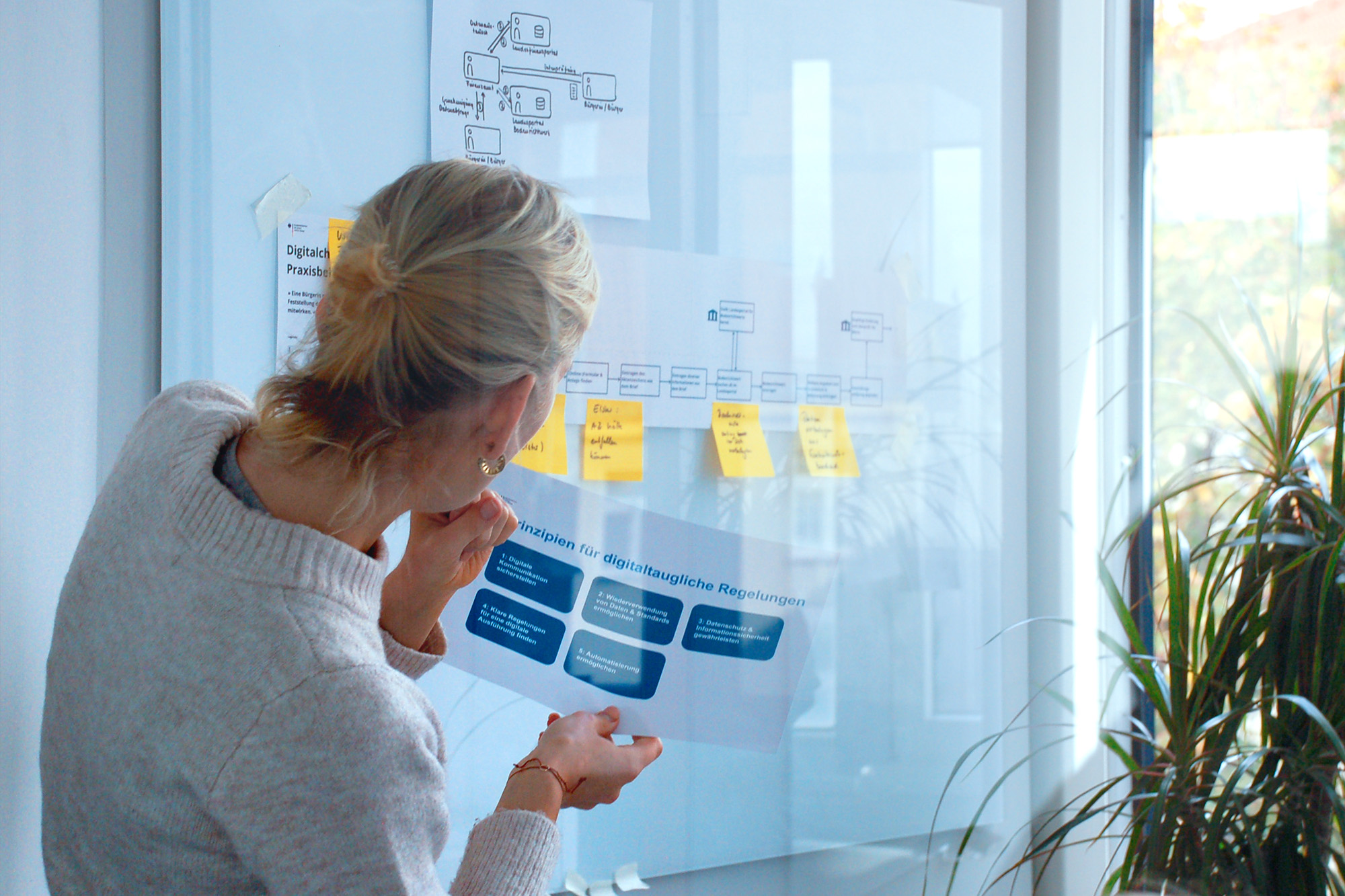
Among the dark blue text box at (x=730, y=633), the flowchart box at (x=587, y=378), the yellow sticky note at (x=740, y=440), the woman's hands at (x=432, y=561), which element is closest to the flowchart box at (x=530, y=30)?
the flowchart box at (x=587, y=378)

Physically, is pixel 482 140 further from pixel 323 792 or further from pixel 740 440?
pixel 323 792

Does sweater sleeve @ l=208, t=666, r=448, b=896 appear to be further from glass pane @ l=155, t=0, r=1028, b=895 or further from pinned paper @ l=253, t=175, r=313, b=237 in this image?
pinned paper @ l=253, t=175, r=313, b=237

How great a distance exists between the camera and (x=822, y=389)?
166cm

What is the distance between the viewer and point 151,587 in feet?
2.39

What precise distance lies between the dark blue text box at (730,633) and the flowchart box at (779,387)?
0.37 metres

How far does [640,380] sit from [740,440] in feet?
0.63

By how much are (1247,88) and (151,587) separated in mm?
1933

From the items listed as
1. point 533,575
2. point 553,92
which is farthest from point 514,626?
point 553,92

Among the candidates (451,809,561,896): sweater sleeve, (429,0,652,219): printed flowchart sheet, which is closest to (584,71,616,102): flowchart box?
(429,0,652,219): printed flowchart sheet

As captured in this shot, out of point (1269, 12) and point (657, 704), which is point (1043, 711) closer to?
point (657, 704)

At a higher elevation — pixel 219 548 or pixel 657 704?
pixel 219 548

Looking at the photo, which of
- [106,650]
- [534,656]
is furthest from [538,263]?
[534,656]

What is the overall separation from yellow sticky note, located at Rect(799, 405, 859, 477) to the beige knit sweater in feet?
3.17

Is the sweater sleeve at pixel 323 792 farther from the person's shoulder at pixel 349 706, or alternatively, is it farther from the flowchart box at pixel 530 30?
the flowchart box at pixel 530 30
